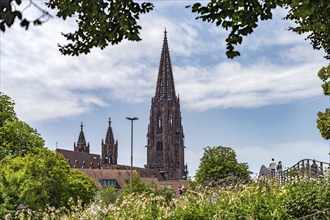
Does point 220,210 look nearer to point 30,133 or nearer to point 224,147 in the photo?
point 30,133

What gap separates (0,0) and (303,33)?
18.5 meters

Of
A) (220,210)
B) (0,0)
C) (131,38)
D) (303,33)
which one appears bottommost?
(220,210)

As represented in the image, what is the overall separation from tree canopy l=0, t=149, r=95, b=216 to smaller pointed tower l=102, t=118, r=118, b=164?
106 metres

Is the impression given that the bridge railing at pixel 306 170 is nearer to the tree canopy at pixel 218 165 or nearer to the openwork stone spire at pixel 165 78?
the tree canopy at pixel 218 165

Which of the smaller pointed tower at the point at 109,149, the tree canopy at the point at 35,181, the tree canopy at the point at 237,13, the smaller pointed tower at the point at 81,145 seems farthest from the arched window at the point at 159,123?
the tree canopy at the point at 237,13

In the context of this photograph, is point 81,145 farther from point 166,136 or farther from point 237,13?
point 237,13

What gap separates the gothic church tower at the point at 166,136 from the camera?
14575 cm

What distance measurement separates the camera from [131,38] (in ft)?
30.0

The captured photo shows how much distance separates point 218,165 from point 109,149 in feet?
304

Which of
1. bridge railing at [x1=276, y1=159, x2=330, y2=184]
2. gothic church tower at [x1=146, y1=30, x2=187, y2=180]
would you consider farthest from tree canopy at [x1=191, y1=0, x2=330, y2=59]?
gothic church tower at [x1=146, y1=30, x2=187, y2=180]

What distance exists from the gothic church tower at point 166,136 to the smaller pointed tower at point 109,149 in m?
9.17

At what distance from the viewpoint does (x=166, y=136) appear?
478ft

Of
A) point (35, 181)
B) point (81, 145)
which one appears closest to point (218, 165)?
point (35, 181)

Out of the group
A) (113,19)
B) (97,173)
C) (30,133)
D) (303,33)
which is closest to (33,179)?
(30,133)
